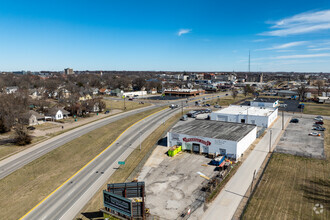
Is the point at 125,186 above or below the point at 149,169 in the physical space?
above

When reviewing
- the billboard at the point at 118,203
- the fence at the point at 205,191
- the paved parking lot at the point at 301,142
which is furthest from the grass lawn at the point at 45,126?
the paved parking lot at the point at 301,142

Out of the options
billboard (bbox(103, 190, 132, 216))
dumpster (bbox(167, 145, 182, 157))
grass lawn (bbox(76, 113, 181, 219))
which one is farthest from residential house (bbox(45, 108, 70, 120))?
billboard (bbox(103, 190, 132, 216))

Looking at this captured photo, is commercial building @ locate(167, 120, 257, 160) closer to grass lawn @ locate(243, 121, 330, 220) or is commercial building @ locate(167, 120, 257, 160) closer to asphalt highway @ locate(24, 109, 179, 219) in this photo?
grass lawn @ locate(243, 121, 330, 220)

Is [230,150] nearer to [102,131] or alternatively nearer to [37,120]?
[102,131]

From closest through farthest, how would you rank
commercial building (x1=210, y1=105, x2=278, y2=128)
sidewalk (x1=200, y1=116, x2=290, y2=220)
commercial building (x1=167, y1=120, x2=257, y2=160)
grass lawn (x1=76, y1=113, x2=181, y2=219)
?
sidewalk (x1=200, y1=116, x2=290, y2=220) < grass lawn (x1=76, y1=113, x2=181, y2=219) < commercial building (x1=167, y1=120, x2=257, y2=160) < commercial building (x1=210, y1=105, x2=278, y2=128)

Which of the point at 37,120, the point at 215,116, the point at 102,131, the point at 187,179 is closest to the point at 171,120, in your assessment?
the point at 215,116

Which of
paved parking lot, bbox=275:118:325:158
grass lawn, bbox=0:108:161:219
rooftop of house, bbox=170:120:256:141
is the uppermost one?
rooftop of house, bbox=170:120:256:141

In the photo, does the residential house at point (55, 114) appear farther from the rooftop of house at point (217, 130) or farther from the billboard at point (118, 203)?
the billboard at point (118, 203)
